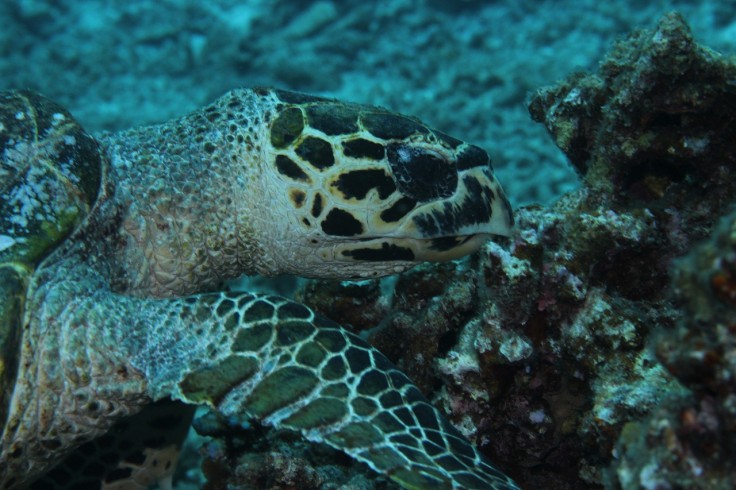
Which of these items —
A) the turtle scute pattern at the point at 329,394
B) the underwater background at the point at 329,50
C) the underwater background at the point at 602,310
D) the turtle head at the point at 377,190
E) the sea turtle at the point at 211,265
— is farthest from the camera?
the underwater background at the point at 329,50

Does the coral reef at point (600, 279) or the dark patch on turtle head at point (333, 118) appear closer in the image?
the coral reef at point (600, 279)

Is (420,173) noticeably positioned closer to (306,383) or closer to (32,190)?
(306,383)

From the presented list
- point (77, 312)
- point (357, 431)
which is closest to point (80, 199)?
point (77, 312)

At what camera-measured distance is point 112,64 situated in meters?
9.97

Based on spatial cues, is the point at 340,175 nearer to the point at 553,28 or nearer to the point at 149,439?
the point at 149,439

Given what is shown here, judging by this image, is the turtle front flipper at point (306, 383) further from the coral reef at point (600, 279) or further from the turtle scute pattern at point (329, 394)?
the coral reef at point (600, 279)

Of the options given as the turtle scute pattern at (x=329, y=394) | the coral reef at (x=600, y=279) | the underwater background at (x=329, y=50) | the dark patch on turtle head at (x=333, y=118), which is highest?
the underwater background at (x=329, y=50)

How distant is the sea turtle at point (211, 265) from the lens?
1.72m

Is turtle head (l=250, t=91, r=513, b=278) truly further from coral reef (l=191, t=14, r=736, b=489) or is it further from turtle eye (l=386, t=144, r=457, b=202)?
coral reef (l=191, t=14, r=736, b=489)

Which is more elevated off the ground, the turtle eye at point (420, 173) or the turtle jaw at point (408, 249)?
the turtle eye at point (420, 173)

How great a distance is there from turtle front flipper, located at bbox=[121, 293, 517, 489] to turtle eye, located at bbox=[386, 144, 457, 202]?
667 mm

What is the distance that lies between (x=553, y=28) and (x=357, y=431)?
9.31m

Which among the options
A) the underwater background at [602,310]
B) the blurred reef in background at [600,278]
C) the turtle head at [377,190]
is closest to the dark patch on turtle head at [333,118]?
the turtle head at [377,190]

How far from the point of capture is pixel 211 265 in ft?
7.88
